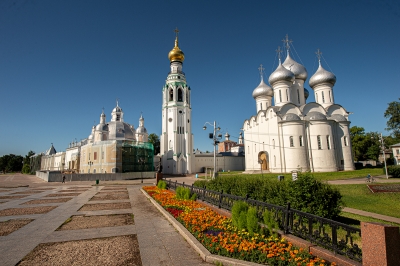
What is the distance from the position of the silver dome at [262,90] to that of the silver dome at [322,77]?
6838mm

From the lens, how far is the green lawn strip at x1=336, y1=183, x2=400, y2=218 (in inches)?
350

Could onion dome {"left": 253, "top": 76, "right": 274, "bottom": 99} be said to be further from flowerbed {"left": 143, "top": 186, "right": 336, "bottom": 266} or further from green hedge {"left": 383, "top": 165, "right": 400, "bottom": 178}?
flowerbed {"left": 143, "top": 186, "right": 336, "bottom": 266}

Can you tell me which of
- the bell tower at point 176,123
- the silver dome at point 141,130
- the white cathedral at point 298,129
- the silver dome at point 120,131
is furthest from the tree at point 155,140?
the white cathedral at point 298,129

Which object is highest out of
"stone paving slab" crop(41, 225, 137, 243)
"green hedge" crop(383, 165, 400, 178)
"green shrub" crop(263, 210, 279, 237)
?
"green hedge" crop(383, 165, 400, 178)

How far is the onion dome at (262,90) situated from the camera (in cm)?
4100

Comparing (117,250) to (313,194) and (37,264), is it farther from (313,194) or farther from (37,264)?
(313,194)

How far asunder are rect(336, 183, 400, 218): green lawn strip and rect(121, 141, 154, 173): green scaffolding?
36.3 m

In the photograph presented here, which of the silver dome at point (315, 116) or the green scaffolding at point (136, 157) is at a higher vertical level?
the silver dome at point (315, 116)

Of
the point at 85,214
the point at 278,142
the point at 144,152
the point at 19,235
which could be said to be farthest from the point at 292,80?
the point at 19,235

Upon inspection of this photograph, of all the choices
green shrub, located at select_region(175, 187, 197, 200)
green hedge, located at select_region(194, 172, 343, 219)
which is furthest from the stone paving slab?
green shrub, located at select_region(175, 187, 197, 200)

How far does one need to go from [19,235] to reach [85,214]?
279cm

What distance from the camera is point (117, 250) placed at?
207 inches

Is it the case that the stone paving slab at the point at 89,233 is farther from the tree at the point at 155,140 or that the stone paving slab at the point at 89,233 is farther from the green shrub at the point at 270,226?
the tree at the point at 155,140

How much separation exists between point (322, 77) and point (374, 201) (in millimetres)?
30112
